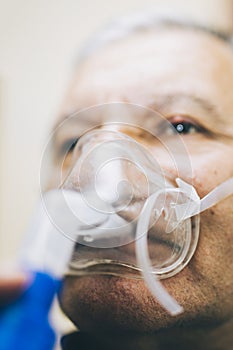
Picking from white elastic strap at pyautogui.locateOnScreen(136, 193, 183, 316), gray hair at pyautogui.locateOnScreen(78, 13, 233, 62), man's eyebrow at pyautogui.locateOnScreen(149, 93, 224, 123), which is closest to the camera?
white elastic strap at pyautogui.locateOnScreen(136, 193, 183, 316)

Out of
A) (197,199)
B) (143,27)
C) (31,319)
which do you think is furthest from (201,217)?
(143,27)

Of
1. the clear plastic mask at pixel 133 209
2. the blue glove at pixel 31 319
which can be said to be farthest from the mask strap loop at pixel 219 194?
the blue glove at pixel 31 319

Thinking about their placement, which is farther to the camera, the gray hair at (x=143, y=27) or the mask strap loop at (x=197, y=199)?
the gray hair at (x=143, y=27)

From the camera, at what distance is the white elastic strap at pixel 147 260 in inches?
12.3

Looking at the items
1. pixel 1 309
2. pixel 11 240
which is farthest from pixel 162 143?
pixel 11 240

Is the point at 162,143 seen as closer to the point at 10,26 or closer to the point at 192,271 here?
the point at 192,271

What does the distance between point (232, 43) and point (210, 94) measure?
149 millimetres

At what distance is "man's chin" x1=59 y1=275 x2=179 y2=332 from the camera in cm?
32

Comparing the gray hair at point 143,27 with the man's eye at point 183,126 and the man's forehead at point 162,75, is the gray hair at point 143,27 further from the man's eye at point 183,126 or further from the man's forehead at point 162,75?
the man's eye at point 183,126

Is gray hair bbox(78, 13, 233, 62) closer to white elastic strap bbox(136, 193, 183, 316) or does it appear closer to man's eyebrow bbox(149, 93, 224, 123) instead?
man's eyebrow bbox(149, 93, 224, 123)

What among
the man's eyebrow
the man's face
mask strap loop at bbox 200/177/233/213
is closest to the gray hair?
the man's face

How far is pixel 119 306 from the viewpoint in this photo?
1.06 feet

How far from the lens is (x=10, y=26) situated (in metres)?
0.83

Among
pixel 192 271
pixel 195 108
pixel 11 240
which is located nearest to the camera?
pixel 192 271
